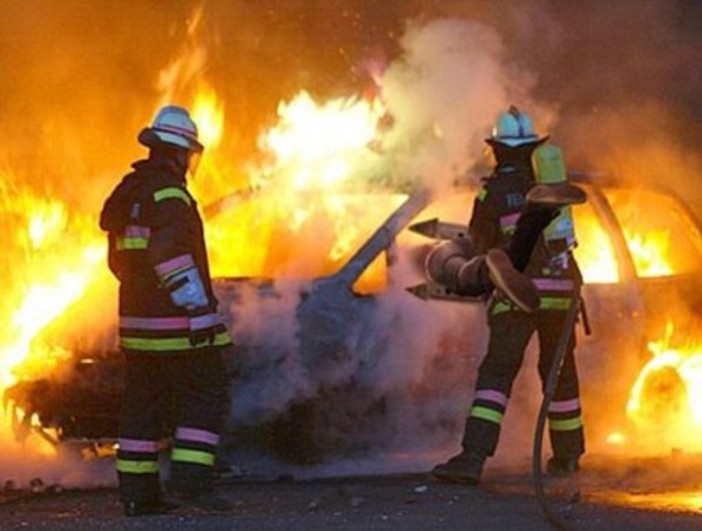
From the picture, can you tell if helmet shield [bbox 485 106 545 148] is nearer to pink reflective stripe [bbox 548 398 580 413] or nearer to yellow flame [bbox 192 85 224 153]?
pink reflective stripe [bbox 548 398 580 413]

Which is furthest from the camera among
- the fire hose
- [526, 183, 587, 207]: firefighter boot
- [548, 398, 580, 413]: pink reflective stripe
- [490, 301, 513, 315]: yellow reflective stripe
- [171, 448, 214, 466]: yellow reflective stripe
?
[548, 398, 580, 413]: pink reflective stripe

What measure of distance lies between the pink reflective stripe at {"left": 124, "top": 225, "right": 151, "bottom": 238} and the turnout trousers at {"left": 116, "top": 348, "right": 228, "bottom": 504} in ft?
1.73

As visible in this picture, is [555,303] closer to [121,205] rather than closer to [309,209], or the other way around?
[309,209]

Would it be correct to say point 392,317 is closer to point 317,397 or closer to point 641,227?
point 317,397

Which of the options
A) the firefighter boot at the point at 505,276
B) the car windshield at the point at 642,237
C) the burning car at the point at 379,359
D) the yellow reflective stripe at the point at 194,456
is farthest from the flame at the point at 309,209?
the firefighter boot at the point at 505,276

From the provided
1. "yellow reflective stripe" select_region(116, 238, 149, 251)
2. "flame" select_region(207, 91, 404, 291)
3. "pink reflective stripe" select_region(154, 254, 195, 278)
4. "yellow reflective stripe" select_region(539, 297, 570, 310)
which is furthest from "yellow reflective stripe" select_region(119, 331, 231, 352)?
"yellow reflective stripe" select_region(539, 297, 570, 310)

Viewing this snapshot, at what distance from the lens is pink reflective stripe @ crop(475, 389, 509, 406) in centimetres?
784

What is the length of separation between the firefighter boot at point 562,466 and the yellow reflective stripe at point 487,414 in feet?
1.98

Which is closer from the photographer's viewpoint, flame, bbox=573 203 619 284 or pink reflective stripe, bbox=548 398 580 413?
pink reflective stripe, bbox=548 398 580 413

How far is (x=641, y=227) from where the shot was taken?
31.4ft

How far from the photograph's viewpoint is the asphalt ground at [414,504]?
679cm

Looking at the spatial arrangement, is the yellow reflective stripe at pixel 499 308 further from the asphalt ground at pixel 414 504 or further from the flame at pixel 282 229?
the asphalt ground at pixel 414 504

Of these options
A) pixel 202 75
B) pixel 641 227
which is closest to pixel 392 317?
pixel 641 227

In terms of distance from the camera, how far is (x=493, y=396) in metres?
7.84
